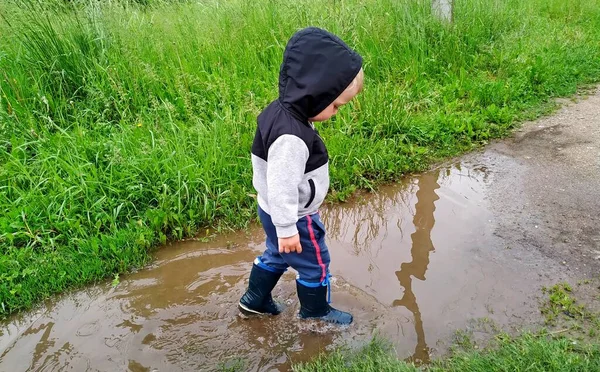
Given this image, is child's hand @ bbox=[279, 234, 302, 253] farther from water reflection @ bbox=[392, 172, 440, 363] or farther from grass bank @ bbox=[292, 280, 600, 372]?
water reflection @ bbox=[392, 172, 440, 363]

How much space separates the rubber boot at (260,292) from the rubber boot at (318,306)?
6.6 inches

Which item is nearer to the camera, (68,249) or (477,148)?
(68,249)

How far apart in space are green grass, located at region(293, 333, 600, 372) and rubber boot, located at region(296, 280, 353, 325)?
25cm

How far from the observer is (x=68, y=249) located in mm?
3500

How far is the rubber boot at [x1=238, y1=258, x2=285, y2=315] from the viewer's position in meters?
2.83

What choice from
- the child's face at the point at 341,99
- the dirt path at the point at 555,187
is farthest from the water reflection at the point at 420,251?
the child's face at the point at 341,99

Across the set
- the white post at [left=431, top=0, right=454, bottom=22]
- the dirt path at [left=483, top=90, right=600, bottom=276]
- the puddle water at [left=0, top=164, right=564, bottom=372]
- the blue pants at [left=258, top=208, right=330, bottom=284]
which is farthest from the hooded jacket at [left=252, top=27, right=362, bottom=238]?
the white post at [left=431, top=0, right=454, bottom=22]

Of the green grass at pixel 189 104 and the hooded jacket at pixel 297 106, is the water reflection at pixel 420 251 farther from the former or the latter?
the hooded jacket at pixel 297 106

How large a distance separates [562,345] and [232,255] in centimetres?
210

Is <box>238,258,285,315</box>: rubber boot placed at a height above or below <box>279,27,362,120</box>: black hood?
below

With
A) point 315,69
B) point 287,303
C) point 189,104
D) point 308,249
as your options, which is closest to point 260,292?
point 287,303

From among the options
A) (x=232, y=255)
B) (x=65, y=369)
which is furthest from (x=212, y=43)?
(x=65, y=369)

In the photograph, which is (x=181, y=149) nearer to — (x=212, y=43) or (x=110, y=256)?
(x=110, y=256)

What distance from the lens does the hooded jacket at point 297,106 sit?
2119mm
